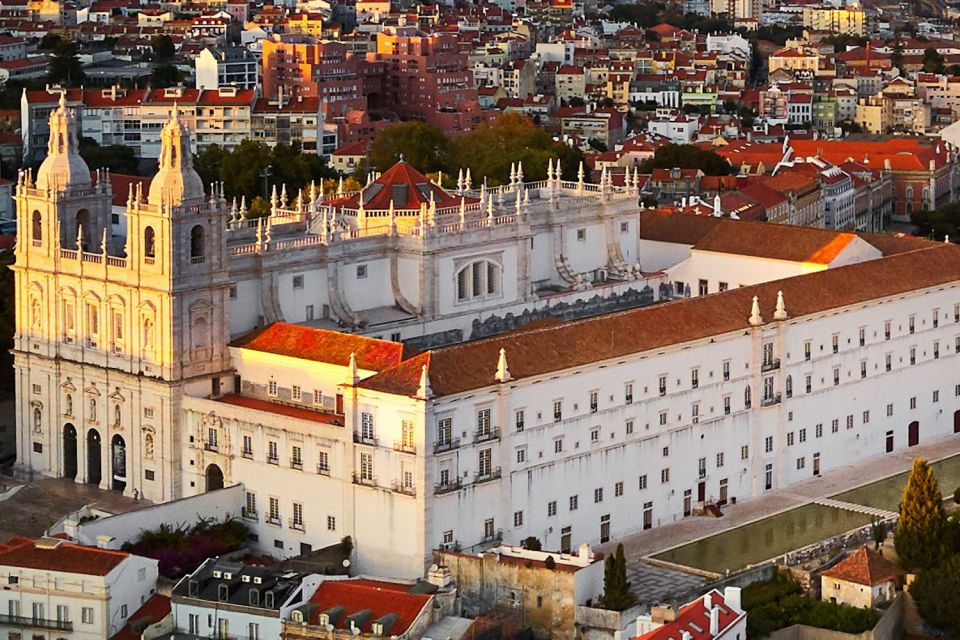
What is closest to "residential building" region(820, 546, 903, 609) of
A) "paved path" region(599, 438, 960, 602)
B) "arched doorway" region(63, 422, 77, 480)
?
"paved path" region(599, 438, 960, 602)

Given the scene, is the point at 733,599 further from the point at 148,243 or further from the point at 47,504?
the point at 47,504

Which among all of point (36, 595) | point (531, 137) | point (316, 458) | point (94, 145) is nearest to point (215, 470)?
point (316, 458)

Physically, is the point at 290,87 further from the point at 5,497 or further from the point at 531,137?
the point at 5,497

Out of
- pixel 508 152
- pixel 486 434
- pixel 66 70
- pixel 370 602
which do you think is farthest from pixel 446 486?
pixel 66 70

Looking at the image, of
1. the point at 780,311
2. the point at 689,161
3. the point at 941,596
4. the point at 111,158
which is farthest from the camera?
the point at 111,158

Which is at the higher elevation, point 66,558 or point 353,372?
point 353,372

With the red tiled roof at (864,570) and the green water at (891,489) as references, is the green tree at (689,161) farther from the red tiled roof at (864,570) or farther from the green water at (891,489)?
the red tiled roof at (864,570)

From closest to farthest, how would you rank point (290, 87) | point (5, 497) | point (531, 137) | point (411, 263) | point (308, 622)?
point (308, 622) → point (5, 497) → point (411, 263) → point (531, 137) → point (290, 87)
